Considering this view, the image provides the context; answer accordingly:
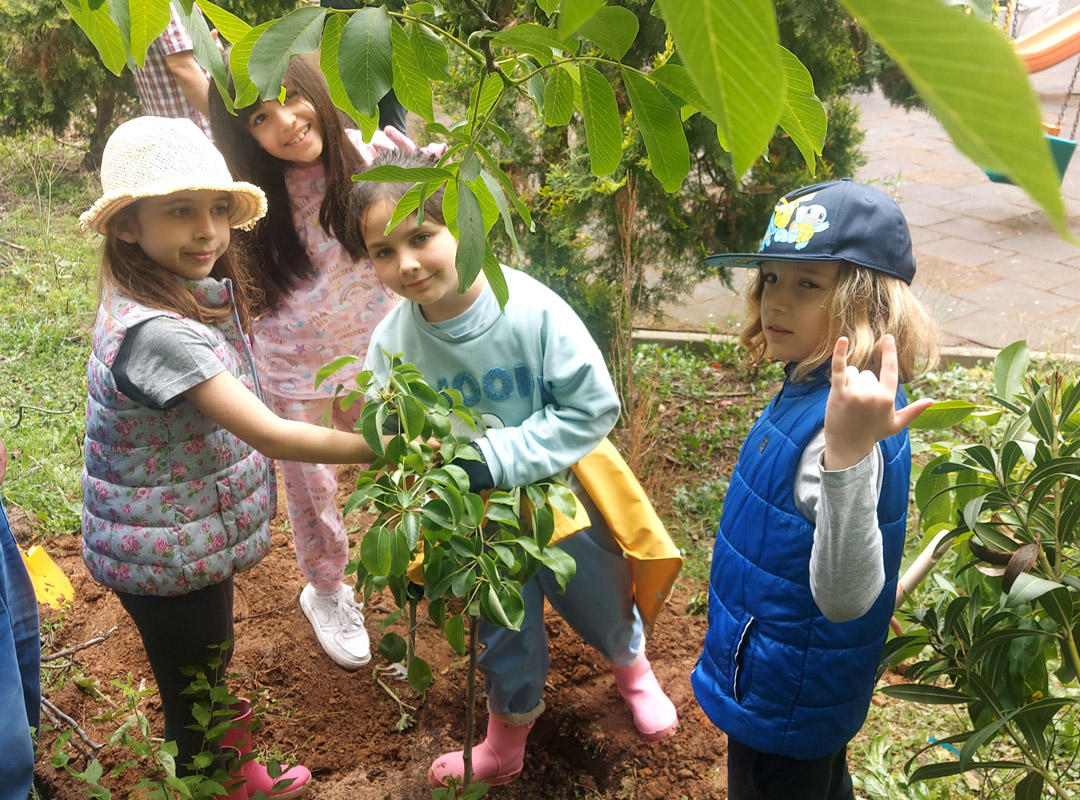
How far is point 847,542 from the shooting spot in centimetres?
136

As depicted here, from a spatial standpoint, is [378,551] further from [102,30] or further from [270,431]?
[102,30]

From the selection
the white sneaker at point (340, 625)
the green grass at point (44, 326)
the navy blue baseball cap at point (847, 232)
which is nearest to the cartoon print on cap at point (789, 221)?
the navy blue baseball cap at point (847, 232)

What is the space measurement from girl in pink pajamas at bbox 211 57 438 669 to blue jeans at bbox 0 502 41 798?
0.95m

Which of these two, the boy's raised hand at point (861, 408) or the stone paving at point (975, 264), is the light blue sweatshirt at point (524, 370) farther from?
the stone paving at point (975, 264)

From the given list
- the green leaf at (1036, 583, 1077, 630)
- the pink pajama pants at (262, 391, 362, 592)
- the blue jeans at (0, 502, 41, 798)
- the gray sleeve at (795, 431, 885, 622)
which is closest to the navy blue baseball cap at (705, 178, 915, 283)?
the gray sleeve at (795, 431, 885, 622)

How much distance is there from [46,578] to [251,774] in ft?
3.49

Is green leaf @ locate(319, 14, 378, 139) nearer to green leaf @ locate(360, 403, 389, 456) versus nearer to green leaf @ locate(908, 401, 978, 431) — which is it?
green leaf @ locate(360, 403, 389, 456)

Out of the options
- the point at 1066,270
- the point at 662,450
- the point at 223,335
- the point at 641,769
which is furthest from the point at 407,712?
the point at 1066,270

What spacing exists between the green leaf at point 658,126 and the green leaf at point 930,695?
112cm

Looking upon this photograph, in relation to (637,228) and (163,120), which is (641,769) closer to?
(163,120)

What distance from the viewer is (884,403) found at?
1.28 m

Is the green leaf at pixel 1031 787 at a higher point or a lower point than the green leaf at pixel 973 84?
lower

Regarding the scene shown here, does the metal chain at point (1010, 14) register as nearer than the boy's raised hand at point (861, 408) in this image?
No

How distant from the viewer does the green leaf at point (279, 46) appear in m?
0.87
